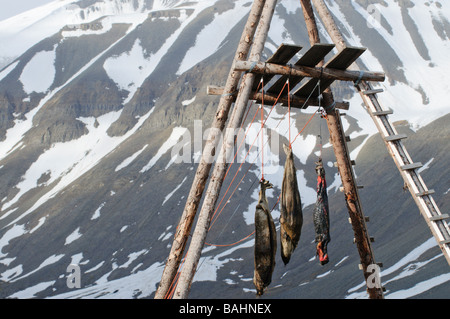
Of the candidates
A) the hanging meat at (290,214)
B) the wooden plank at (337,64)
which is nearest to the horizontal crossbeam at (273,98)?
the wooden plank at (337,64)

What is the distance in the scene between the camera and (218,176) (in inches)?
301

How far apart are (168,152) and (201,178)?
111980mm

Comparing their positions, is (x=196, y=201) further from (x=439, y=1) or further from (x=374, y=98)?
(x=439, y=1)

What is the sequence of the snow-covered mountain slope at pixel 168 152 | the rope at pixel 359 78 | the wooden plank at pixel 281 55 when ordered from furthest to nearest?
the snow-covered mountain slope at pixel 168 152 < the rope at pixel 359 78 < the wooden plank at pixel 281 55

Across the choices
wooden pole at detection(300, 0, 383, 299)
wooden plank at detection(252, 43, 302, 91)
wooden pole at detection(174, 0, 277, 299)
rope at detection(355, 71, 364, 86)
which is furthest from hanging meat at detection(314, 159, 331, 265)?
wooden pole at detection(174, 0, 277, 299)

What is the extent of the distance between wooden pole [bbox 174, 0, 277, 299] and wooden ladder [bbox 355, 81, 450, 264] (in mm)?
1695

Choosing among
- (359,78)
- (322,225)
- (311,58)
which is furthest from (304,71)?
(322,225)

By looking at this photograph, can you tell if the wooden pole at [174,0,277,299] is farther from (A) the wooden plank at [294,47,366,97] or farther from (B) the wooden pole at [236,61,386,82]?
(A) the wooden plank at [294,47,366,97]

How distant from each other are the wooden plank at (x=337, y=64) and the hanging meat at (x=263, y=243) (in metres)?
1.92

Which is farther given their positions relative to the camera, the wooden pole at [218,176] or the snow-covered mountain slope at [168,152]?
the snow-covered mountain slope at [168,152]

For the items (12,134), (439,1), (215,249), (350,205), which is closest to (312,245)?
(215,249)

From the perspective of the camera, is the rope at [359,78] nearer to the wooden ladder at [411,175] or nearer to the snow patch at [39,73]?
the wooden ladder at [411,175]

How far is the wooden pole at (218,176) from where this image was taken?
712 cm

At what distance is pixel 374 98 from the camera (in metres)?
8.88
